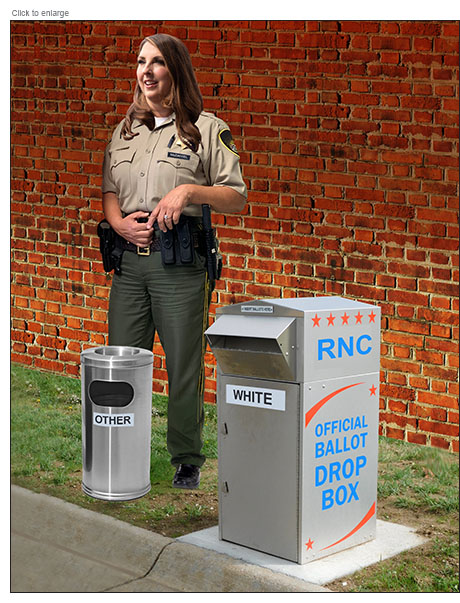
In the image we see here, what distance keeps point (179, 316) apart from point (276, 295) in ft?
4.09

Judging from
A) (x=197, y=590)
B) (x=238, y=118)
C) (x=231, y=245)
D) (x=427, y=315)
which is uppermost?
(x=238, y=118)

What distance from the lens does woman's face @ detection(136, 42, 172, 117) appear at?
176 inches

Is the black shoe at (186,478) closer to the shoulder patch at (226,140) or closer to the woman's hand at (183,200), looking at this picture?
the woman's hand at (183,200)

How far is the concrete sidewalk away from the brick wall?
1.56 m

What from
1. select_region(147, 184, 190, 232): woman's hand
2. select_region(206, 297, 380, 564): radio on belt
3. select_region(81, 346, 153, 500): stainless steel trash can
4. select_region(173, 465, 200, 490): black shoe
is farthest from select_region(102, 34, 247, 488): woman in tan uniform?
select_region(206, 297, 380, 564): radio on belt

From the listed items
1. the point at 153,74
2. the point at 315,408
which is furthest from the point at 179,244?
the point at 315,408

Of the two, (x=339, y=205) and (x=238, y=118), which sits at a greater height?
(x=238, y=118)

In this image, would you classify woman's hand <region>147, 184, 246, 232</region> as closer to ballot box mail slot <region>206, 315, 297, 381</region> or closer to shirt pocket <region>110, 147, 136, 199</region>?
shirt pocket <region>110, 147, 136, 199</region>

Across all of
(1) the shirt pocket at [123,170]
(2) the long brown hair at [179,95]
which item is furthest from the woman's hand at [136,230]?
(2) the long brown hair at [179,95]

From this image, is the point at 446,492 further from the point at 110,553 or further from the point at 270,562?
the point at 110,553

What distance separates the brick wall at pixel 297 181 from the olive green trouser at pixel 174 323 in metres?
1.14

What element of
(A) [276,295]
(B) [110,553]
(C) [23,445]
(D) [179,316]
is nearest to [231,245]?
(A) [276,295]

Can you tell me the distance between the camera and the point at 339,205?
17.5ft

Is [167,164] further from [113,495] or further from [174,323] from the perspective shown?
[113,495]
